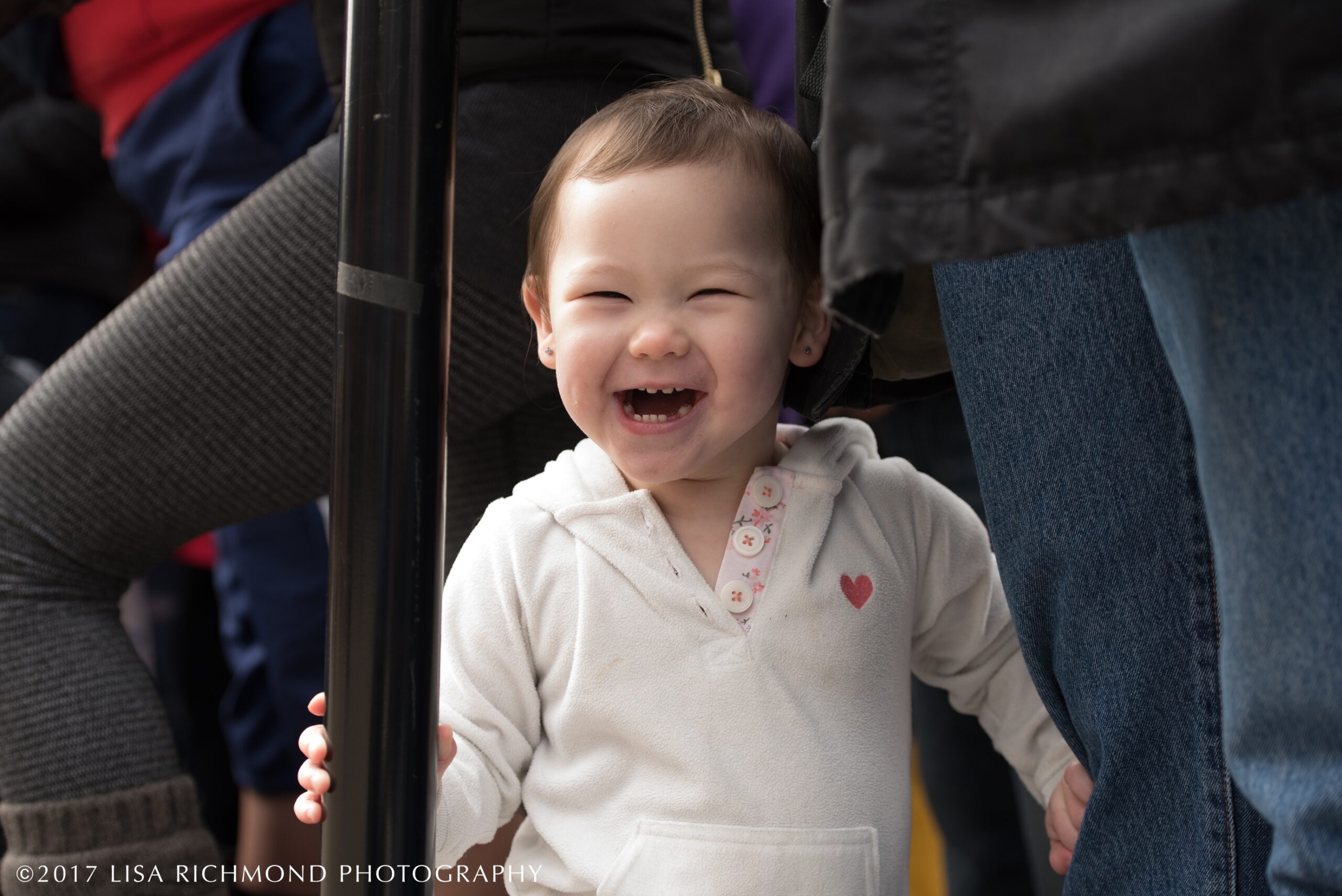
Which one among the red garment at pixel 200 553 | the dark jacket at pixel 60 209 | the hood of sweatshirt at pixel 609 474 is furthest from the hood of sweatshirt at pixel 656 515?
the dark jacket at pixel 60 209

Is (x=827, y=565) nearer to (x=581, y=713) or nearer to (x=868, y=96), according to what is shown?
(x=581, y=713)

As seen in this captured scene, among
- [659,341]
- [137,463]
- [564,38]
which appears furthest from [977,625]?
[137,463]

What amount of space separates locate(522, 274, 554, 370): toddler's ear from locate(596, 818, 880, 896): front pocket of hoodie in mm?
379

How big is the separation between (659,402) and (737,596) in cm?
16

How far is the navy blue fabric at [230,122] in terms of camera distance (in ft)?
4.62

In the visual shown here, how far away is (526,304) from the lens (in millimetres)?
1074

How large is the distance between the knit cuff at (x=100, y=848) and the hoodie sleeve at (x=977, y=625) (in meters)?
0.67

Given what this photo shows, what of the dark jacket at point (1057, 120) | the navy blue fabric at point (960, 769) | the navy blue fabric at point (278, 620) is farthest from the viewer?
the navy blue fabric at point (278, 620)

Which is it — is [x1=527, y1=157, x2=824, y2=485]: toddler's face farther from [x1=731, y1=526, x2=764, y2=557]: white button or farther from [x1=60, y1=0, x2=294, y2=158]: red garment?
[x1=60, y1=0, x2=294, y2=158]: red garment

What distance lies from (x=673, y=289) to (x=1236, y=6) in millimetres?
497

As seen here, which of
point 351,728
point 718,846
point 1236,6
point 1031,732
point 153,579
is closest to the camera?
point 1236,6

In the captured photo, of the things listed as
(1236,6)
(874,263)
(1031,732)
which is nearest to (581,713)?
(1031,732)

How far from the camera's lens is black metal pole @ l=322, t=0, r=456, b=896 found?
Result: 76 cm

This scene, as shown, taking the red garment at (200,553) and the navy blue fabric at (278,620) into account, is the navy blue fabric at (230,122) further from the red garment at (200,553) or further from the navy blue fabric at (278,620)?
the red garment at (200,553)
